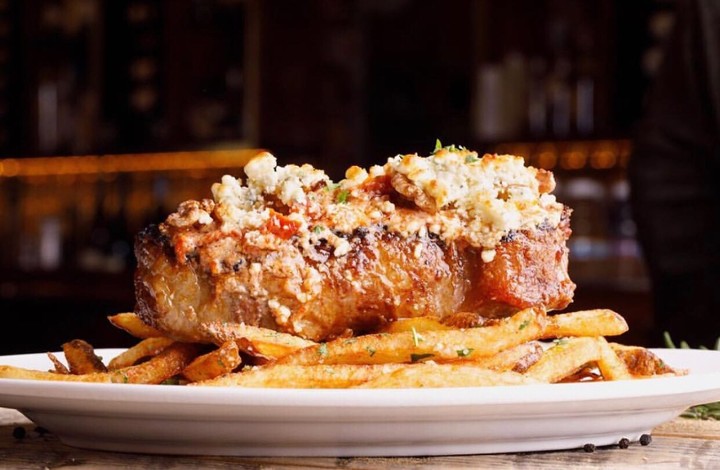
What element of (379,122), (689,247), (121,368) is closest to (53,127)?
(379,122)

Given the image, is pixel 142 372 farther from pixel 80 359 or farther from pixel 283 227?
pixel 283 227

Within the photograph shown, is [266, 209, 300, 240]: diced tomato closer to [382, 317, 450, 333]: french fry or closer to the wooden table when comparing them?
[382, 317, 450, 333]: french fry

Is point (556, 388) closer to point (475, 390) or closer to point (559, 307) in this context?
point (475, 390)

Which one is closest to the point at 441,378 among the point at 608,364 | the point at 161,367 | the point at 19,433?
the point at 608,364

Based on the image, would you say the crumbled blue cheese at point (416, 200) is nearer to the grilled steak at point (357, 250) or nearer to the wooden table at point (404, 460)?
the grilled steak at point (357, 250)

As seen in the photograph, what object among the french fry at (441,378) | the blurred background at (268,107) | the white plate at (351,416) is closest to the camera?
the white plate at (351,416)

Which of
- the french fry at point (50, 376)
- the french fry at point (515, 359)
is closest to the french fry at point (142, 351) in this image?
the french fry at point (50, 376)

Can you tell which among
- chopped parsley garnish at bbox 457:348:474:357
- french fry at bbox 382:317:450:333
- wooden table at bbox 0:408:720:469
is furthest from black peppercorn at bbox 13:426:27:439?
chopped parsley garnish at bbox 457:348:474:357
